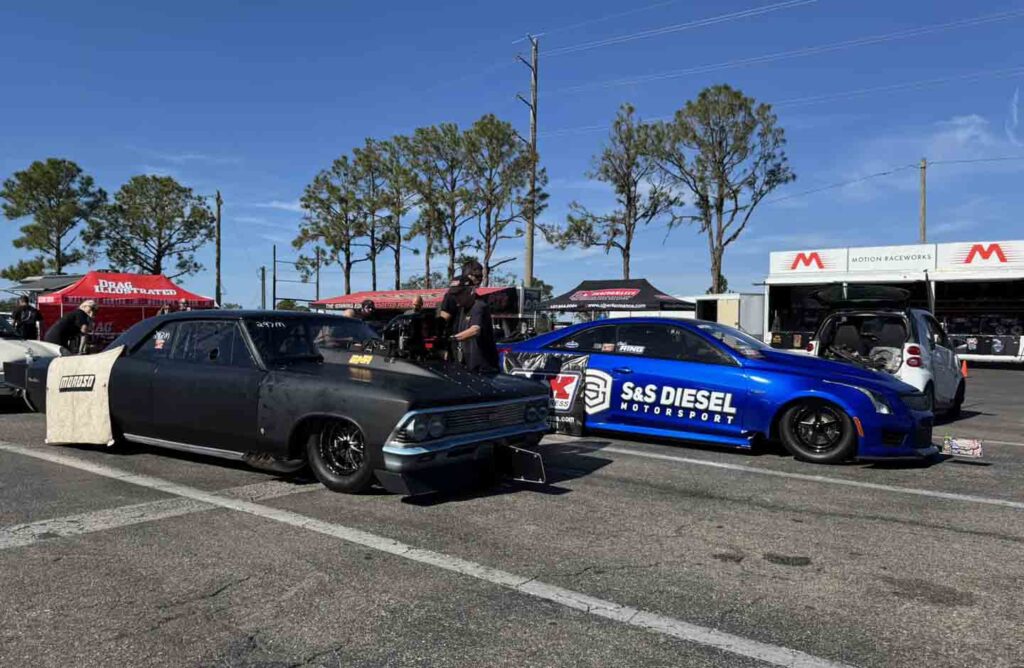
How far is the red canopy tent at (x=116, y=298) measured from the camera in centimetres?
2227

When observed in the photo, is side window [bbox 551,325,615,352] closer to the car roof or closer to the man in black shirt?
the man in black shirt

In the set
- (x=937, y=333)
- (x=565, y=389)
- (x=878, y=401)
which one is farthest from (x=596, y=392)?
(x=937, y=333)

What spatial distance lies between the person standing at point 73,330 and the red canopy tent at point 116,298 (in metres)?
11.7

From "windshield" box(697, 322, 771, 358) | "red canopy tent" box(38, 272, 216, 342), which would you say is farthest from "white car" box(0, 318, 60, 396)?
"red canopy tent" box(38, 272, 216, 342)

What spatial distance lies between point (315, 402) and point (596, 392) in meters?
3.61

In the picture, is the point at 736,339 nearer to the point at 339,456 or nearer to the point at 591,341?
the point at 591,341

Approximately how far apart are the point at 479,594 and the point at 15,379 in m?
6.47

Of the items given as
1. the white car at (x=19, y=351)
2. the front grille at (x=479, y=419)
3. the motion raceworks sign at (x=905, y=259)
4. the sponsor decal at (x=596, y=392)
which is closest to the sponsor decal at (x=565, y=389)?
the sponsor decal at (x=596, y=392)

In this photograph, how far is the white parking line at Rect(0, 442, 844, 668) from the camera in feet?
9.27

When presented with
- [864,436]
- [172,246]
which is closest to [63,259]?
[172,246]

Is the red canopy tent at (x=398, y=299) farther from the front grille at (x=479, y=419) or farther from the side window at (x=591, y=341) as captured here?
the front grille at (x=479, y=419)

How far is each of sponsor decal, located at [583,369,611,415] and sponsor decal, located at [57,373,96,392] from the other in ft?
15.5

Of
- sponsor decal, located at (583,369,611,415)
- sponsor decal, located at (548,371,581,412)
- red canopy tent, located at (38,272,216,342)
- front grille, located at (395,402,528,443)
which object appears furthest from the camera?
red canopy tent, located at (38,272,216,342)

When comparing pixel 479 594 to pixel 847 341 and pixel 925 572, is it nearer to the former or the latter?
pixel 925 572
